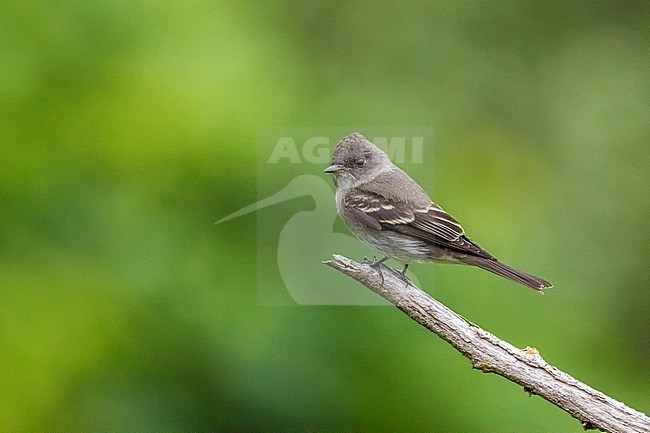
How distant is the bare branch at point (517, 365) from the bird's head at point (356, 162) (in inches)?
13.4

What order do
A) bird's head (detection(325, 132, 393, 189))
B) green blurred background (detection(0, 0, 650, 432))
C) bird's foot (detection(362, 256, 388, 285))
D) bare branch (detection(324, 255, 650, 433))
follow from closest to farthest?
bare branch (detection(324, 255, 650, 433))
bird's foot (detection(362, 256, 388, 285))
bird's head (detection(325, 132, 393, 189))
green blurred background (detection(0, 0, 650, 432))

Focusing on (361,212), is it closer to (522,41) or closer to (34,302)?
(34,302)

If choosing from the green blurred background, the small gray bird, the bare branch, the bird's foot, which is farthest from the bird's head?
the green blurred background

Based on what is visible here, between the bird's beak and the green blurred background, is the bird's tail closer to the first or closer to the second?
the bird's beak

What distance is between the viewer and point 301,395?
2.89m

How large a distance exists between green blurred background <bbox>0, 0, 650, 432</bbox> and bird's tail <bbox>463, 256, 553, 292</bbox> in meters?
0.66

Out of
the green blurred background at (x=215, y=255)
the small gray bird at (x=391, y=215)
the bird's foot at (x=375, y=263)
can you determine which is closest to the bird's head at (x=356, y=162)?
the small gray bird at (x=391, y=215)

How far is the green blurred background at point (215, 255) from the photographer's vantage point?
9.53ft

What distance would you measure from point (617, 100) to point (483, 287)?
5.09 feet

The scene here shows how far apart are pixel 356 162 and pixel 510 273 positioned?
412 mm

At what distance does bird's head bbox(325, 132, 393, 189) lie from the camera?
2146mm

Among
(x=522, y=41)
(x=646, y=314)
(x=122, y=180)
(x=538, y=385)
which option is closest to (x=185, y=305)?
(x=122, y=180)
